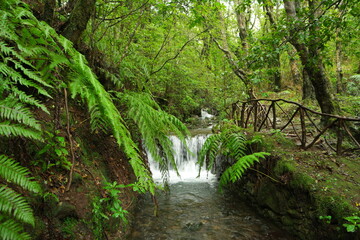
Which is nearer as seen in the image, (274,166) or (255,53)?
(274,166)

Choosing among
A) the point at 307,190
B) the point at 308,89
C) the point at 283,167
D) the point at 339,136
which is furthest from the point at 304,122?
the point at 308,89

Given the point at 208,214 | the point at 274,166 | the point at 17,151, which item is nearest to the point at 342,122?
the point at 274,166

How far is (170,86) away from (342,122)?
7.76 metres

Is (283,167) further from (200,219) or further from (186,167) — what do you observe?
(186,167)

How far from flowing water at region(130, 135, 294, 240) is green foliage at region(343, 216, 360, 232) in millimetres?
1085

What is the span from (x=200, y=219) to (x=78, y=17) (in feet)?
12.4

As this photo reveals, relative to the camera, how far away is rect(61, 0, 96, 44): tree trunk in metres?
2.57

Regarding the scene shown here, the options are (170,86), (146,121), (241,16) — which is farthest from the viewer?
(170,86)

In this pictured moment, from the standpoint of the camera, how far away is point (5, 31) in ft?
4.68

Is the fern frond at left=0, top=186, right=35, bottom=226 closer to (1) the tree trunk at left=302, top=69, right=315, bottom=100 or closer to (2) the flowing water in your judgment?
(2) the flowing water

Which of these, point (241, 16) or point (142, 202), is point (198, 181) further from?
point (241, 16)

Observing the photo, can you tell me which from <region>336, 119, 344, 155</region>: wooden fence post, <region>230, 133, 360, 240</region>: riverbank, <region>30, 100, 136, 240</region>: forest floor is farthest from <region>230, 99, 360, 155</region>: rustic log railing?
<region>30, 100, 136, 240</region>: forest floor

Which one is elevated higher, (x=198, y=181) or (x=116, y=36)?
(x=116, y=36)

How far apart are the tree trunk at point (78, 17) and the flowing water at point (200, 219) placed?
2.53 meters
